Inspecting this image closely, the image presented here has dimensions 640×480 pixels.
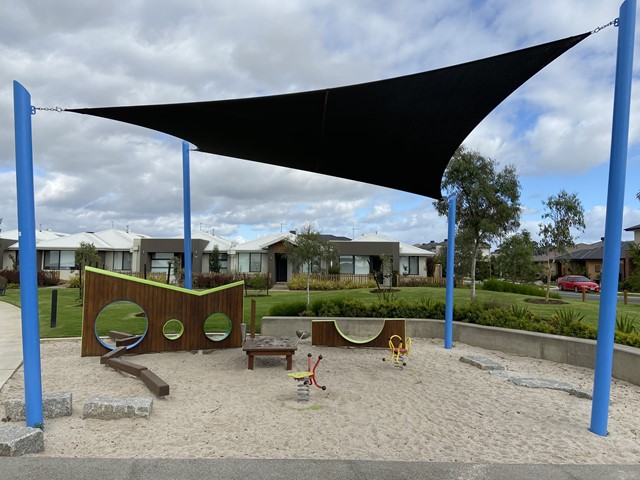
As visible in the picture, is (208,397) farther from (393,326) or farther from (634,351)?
(634,351)

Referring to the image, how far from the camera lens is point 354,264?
103 ft

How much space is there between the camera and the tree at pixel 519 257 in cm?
2469

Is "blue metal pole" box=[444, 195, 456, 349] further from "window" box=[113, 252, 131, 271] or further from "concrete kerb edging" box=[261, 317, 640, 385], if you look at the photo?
"window" box=[113, 252, 131, 271]

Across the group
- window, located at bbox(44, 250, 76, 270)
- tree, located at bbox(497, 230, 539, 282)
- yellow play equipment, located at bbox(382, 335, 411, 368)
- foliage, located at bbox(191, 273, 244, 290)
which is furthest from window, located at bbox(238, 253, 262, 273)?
yellow play equipment, located at bbox(382, 335, 411, 368)

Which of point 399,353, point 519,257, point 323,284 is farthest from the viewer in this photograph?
point 323,284

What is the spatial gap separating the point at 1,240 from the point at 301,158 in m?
37.5

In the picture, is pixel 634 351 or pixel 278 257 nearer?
pixel 634 351

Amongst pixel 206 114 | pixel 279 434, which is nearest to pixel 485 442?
pixel 279 434

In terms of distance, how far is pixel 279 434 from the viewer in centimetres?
471

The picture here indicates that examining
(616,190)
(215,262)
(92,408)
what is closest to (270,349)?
(92,408)

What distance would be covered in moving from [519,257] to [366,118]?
2167 centimetres

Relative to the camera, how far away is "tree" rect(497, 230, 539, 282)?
2469 centimetres

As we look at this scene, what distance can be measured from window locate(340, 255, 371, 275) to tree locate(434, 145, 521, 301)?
14.3 m

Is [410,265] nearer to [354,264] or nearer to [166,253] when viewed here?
[354,264]
